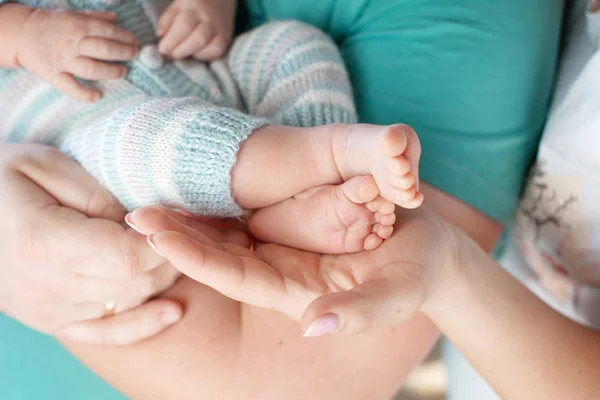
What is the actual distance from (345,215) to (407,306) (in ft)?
0.37

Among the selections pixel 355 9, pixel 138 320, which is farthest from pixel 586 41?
pixel 138 320

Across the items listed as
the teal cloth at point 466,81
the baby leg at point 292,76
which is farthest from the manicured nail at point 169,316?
the teal cloth at point 466,81

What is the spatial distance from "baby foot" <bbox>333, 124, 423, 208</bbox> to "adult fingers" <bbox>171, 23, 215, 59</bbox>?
36cm

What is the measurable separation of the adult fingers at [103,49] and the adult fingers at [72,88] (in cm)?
4

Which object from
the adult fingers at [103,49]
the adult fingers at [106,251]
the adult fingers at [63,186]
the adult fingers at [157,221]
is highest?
the adult fingers at [103,49]

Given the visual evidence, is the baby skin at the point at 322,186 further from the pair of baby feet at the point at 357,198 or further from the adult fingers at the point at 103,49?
the adult fingers at the point at 103,49

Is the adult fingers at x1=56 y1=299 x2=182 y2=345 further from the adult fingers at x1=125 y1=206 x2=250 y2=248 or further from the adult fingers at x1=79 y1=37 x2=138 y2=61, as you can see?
the adult fingers at x1=79 y1=37 x2=138 y2=61

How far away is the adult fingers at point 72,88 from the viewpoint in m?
0.68

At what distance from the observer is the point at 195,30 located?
2.52 feet

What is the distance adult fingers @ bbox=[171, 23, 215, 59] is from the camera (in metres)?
0.75

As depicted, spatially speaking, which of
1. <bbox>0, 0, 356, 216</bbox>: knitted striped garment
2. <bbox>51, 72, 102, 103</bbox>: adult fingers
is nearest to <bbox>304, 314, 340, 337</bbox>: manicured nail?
<bbox>0, 0, 356, 216</bbox>: knitted striped garment

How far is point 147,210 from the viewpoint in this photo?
1.58 ft

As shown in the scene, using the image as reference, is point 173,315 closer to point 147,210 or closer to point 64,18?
point 147,210

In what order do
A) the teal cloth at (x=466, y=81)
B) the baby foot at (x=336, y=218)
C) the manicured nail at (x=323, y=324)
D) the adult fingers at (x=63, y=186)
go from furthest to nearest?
the teal cloth at (x=466, y=81), the adult fingers at (x=63, y=186), the baby foot at (x=336, y=218), the manicured nail at (x=323, y=324)
